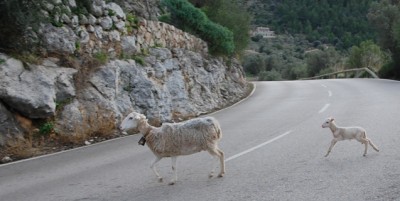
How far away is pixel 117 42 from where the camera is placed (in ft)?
64.8

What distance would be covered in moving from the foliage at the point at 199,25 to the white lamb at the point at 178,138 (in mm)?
19204

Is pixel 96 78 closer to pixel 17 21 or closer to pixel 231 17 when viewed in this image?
pixel 17 21

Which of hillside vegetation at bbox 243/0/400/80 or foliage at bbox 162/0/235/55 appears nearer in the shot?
foliage at bbox 162/0/235/55

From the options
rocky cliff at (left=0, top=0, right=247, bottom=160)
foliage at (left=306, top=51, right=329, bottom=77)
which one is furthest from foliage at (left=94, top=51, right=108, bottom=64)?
foliage at (left=306, top=51, right=329, bottom=77)

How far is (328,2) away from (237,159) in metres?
77.3

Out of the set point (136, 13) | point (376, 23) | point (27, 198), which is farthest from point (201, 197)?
point (376, 23)

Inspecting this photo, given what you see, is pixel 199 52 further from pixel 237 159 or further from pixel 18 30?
pixel 237 159

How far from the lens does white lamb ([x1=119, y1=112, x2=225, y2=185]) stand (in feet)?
29.8

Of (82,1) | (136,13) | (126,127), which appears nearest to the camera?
(126,127)

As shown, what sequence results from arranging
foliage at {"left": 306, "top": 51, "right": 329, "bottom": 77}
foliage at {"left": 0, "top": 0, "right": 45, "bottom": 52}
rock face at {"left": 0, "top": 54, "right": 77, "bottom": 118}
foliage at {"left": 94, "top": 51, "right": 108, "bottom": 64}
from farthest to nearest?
foliage at {"left": 306, "top": 51, "right": 329, "bottom": 77} → foliage at {"left": 94, "top": 51, "right": 108, "bottom": 64} → foliage at {"left": 0, "top": 0, "right": 45, "bottom": 52} → rock face at {"left": 0, "top": 54, "right": 77, "bottom": 118}

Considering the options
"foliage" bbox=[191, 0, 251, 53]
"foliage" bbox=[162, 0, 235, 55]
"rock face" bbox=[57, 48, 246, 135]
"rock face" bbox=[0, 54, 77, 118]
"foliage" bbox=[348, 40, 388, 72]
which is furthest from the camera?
"foliage" bbox=[348, 40, 388, 72]

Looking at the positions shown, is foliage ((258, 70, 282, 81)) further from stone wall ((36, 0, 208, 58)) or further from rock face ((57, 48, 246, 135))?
stone wall ((36, 0, 208, 58))

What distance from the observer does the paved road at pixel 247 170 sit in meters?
8.10

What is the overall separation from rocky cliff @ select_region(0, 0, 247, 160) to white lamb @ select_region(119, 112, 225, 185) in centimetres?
585
